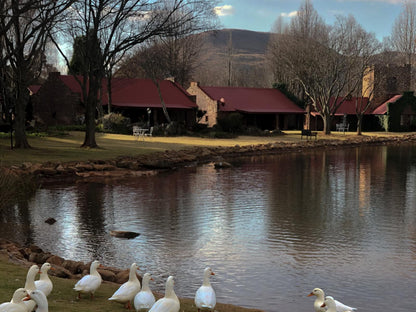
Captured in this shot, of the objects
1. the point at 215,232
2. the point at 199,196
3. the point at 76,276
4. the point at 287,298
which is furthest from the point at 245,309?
the point at 199,196

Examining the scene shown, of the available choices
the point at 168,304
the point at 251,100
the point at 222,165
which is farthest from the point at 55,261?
the point at 251,100

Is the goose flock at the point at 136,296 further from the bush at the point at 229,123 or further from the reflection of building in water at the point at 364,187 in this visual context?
the bush at the point at 229,123

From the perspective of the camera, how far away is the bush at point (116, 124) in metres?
49.2

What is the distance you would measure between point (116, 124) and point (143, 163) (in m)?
19.8

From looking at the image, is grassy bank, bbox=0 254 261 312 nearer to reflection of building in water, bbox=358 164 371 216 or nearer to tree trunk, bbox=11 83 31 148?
reflection of building in water, bbox=358 164 371 216

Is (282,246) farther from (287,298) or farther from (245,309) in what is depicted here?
(245,309)

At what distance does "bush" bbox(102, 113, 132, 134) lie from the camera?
49250 millimetres

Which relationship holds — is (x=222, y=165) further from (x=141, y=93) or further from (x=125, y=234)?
(x=141, y=93)

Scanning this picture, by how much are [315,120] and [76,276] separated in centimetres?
6058

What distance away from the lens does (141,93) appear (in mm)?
57906

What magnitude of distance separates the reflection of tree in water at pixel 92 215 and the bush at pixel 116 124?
24742mm

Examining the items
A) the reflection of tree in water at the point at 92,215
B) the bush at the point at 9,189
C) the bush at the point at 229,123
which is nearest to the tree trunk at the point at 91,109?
the reflection of tree in water at the point at 92,215

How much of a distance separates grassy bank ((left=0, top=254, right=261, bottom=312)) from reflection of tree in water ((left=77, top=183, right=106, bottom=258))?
331cm

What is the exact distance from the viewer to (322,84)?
194ft
